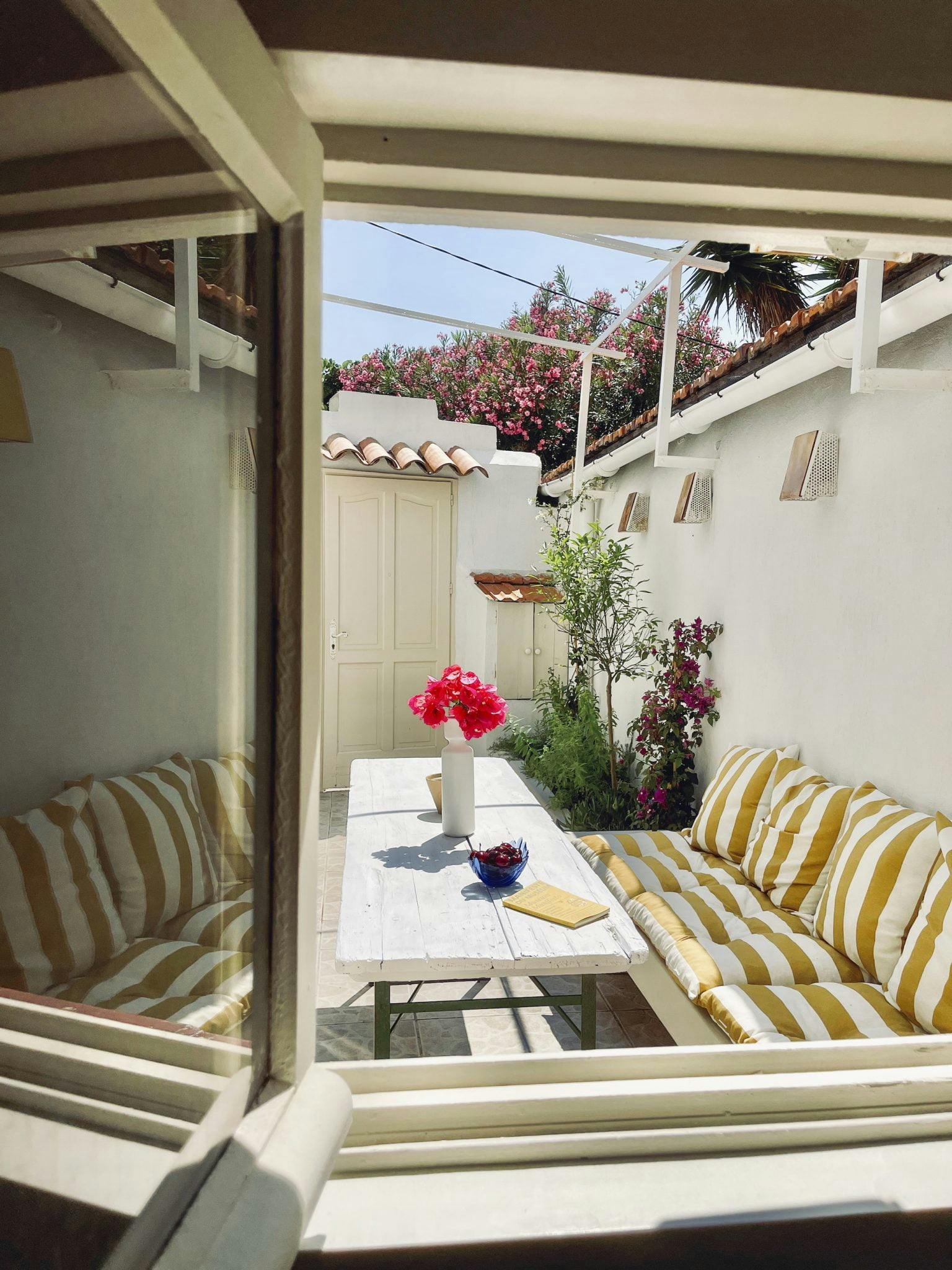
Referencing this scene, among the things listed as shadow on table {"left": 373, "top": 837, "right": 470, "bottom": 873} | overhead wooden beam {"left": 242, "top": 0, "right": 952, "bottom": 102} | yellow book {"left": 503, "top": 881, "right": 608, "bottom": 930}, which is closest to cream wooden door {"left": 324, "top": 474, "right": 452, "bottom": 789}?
shadow on table {"left": 373, "top": 837, "right": 470, "bottom": 873}

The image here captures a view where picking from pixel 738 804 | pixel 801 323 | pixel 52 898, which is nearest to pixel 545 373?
pixel 801 323

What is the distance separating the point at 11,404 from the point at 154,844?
390 millimetres

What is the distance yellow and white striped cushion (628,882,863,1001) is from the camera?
2.55 metres

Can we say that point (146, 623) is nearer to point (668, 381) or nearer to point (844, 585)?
point (844, 585)

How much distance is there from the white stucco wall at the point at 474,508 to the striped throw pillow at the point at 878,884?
437cm

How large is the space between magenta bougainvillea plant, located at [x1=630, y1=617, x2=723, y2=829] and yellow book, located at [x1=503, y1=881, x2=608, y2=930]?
228cm

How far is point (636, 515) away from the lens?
5879 millimetres

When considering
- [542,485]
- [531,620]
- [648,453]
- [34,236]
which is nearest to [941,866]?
[34,236]

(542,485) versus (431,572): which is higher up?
(542,485)

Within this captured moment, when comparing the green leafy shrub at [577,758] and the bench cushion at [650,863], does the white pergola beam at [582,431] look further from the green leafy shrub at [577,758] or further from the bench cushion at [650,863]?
the bench cushion at [650,863]

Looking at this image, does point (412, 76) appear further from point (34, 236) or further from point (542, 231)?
point (34, 236)

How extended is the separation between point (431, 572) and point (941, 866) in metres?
4.96

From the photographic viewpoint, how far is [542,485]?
26.6ft

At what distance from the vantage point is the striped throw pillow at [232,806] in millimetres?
828
